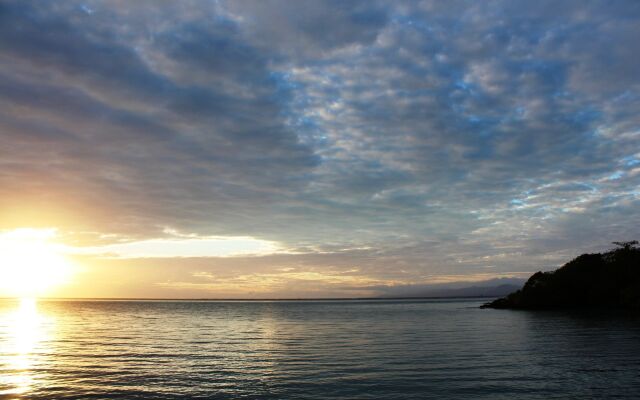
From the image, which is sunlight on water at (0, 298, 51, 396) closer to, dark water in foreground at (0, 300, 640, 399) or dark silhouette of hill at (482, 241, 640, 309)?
dark water in foreground at (0, 300, 640, 399)

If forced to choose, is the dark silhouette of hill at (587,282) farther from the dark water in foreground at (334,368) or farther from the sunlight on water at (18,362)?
the sunlight on water at (18,362)

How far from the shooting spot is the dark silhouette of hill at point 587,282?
394 ft

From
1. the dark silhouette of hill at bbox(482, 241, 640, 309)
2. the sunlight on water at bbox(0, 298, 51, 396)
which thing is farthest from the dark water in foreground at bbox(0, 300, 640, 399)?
the dark silhouette of hill at bbox(482, 241, 640, 309)

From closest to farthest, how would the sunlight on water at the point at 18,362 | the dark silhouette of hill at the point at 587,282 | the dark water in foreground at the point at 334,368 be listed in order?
the dark water in foreground at the point at 334,368
the sunlight on water at the point at 18,362
the dark silhouette of hill at the point at 587,282

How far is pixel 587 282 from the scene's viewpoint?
12519 centimetres

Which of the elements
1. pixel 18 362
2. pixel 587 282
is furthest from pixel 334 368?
pixel 587 282

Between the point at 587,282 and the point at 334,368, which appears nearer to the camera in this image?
the point at 334,368

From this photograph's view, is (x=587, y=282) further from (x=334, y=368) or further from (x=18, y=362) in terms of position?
(x=18, y=362)

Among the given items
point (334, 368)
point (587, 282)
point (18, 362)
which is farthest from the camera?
point (587, 282)

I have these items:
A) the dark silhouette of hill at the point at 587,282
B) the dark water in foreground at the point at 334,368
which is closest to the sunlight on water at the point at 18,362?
the dark water in foreground at the point at 334,368

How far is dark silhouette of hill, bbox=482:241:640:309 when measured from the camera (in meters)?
120

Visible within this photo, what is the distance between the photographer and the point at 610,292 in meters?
120

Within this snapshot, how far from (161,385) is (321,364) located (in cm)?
1224

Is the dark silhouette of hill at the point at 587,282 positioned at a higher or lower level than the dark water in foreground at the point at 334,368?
higher
